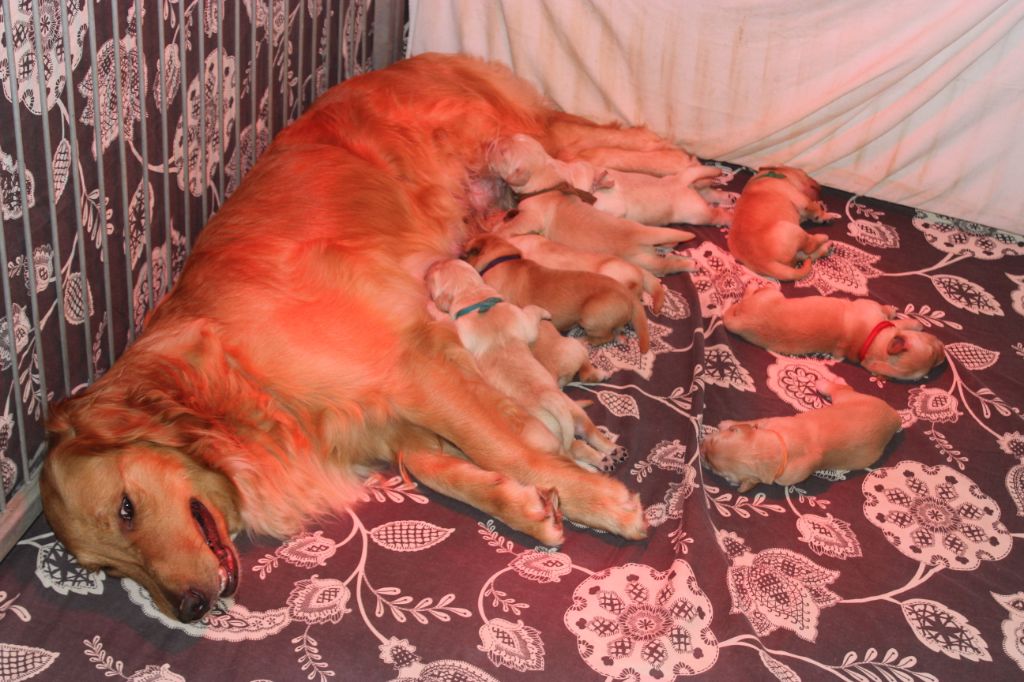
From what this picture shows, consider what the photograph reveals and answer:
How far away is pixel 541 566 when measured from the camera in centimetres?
203

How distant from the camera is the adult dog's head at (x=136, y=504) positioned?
1812 millimetres

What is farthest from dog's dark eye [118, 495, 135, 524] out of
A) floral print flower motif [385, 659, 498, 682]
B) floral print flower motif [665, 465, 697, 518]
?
floral print flower motif [665, 465, 697, 518]

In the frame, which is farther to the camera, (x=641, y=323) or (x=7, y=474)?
(x=641, y=323)

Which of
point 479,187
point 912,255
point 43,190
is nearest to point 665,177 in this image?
point 479,187

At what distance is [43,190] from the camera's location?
1892mm

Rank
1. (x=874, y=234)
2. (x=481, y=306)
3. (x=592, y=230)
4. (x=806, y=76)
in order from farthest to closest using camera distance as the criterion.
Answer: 1. (x=806, y=76)
2. (x=874, y=234)
3. (x=592, y=230)
4. (x=481, y=306)

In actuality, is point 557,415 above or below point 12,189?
below

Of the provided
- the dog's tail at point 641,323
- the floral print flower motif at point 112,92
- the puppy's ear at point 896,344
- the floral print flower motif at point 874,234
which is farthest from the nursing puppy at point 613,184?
the floral print flower motif at point 112,92

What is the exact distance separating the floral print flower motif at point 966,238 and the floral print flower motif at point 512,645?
197cm

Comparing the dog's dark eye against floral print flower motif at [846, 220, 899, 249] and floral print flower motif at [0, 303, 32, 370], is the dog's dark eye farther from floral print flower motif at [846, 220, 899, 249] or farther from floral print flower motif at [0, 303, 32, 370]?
floral print flower motif at [846, 220, 899, 249]

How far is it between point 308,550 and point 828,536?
113 cm

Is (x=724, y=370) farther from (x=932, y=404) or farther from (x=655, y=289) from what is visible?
(x=932, y=404)

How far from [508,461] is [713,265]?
1.09m

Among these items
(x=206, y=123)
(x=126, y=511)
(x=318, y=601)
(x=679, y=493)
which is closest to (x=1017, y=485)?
(x=679, y=493)
